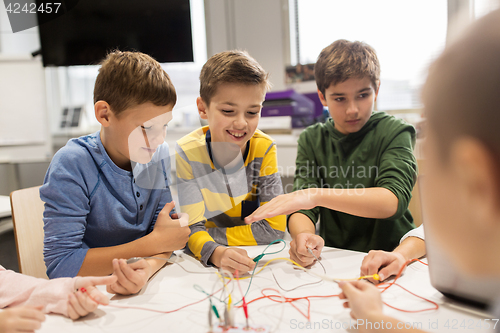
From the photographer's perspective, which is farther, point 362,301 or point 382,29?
point 382,29

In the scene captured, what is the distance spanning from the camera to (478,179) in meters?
0.34

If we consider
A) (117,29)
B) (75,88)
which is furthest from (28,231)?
(75,88)

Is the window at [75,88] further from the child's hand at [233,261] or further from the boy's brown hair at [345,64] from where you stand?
the child's hand at [233,261]

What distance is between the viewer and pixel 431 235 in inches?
18.3

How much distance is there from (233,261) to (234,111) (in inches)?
16.5

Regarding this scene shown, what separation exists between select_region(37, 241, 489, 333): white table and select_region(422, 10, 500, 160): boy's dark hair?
30 cm

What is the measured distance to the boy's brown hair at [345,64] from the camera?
1058 millimetres

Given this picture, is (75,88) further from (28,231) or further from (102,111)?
(102,111)

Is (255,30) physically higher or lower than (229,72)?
higher

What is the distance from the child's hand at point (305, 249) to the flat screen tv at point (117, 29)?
119 centimetres

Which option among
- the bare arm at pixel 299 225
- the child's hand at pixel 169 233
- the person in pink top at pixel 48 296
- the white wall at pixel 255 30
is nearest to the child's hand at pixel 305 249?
the bare arm at pixel 299 225

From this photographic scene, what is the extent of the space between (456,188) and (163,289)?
0.57m

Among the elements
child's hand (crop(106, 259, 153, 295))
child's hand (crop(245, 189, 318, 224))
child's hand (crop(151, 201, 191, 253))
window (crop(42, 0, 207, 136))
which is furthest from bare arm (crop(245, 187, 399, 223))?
window (crop(42, 0, 207, 136))

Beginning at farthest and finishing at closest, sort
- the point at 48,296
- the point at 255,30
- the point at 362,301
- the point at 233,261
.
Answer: the point at 255,30
the point at 233,261
the point at 48,296
the point at 362,301
